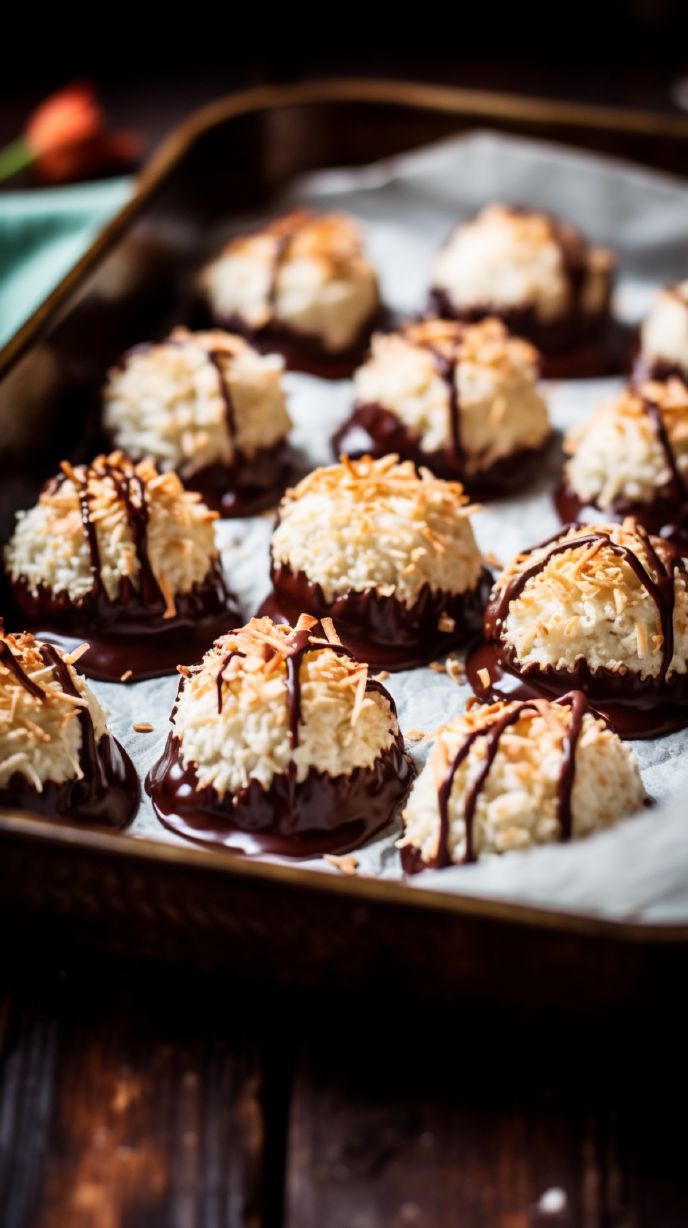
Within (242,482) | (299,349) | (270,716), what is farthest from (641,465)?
(270,716)

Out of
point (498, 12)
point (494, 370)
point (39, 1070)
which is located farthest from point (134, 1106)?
point (498, 12)

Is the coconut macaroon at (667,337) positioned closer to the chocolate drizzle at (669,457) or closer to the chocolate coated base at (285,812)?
the chocolate drizzle at (669,457)

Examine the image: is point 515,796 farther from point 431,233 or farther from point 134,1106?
point 431,233

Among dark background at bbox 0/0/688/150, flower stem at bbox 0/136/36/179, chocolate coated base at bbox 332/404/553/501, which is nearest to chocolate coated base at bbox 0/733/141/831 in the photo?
chocolate coated base at bbox 332/404/553/501

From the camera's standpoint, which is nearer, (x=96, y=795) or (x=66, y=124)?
(x=96, y=795)

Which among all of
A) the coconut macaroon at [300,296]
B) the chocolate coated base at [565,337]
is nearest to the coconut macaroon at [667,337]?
the chocolate coated base at [565,337]

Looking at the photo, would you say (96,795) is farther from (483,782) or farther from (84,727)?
(483,782)

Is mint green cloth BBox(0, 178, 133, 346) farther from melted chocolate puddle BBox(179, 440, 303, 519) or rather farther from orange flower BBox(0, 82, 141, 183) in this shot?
melted chocolate puddle BBox(179, 440, 303, 519)

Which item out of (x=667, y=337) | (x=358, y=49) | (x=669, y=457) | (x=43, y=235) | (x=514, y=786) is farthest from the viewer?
(x=358, y=49)
